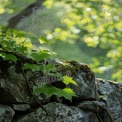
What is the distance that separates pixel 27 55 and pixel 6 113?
640 mm

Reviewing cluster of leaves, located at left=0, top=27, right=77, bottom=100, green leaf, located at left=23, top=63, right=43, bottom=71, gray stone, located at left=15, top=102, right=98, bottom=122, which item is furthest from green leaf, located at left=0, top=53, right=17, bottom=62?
gray stone, located at left=15, top=102, right=98, bottom=122

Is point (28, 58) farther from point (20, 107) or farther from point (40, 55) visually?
point (20, 107)

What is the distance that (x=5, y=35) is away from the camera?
329 cm

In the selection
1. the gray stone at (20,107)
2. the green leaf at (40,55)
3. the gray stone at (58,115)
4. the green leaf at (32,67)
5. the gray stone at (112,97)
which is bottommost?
the gray stone at (112,97)

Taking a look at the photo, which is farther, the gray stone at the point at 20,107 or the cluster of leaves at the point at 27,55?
the gray stone at the point at 20,107

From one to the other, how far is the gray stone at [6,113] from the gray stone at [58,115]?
0.14 metres

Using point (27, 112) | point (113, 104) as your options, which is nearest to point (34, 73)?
point (27, 112)

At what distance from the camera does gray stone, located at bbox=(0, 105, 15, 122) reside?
2.89 metres

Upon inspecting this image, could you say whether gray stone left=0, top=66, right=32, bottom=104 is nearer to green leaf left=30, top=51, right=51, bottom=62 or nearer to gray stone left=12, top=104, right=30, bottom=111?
gray stone left=12, top=104, right=30, bottom=111

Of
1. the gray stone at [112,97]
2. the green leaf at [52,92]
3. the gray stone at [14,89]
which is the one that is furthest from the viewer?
the gray stone at [112,97]

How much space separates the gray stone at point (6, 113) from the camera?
289cm

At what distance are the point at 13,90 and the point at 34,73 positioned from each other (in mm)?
287

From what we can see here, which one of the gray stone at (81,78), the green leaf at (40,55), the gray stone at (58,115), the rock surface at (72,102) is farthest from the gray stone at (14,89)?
the gray stone at (81,78)

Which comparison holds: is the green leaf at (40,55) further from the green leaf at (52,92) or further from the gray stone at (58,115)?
the gray stone at (58,115)
